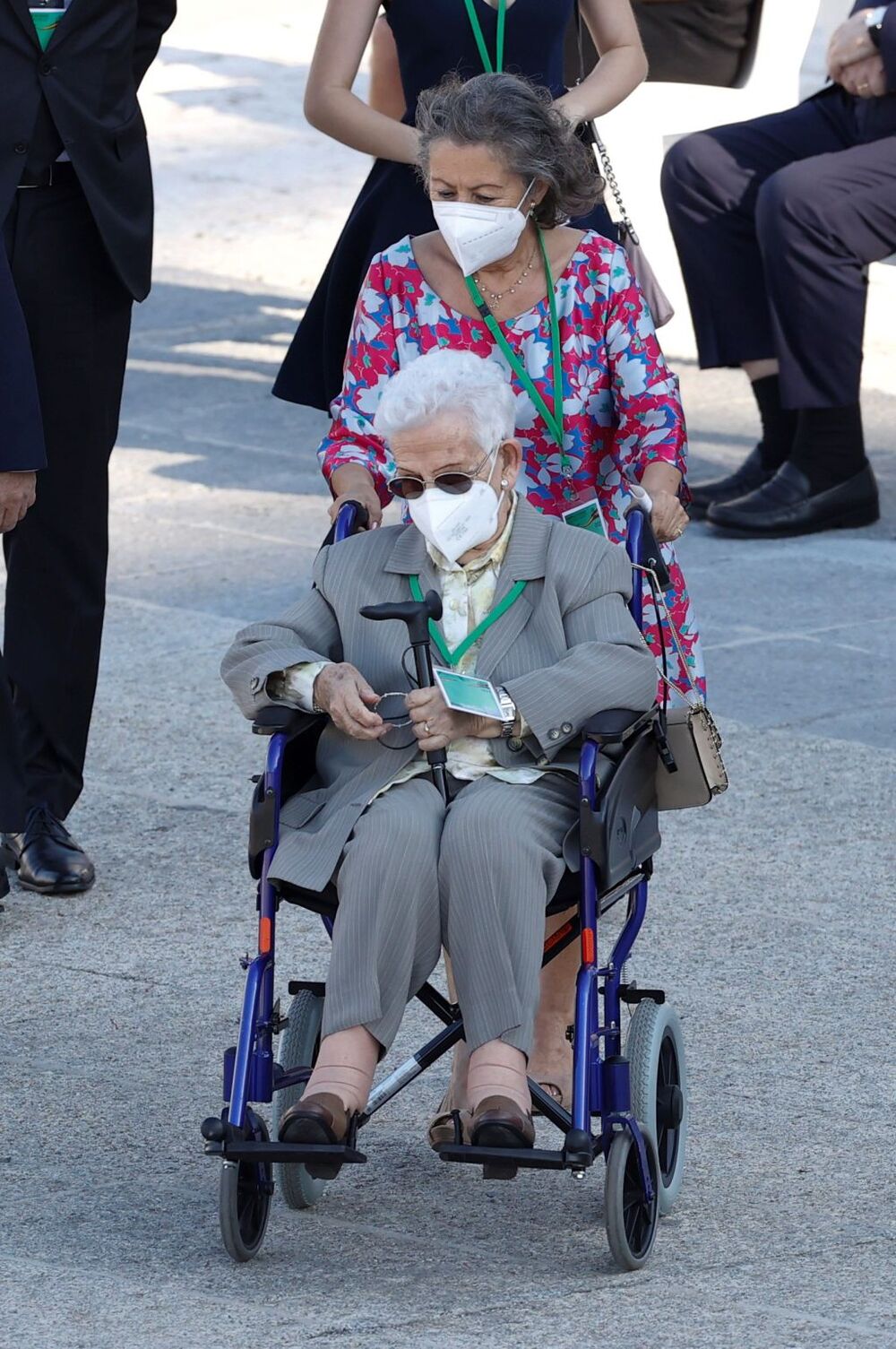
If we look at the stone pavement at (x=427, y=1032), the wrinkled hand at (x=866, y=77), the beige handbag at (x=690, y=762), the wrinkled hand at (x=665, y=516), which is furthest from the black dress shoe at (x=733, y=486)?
the beige handbag at (x=690, y=762)

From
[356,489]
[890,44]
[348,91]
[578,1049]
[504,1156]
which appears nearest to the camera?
[504,1156]

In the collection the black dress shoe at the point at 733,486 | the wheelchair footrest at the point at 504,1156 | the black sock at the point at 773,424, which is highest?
the wheelchair footrest at the point at 504,1156

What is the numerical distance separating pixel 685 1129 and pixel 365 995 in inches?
25.5

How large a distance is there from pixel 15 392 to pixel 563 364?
1.08 m

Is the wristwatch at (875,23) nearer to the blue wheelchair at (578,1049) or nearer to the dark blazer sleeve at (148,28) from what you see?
the dark blazer sleeve at (148,28)

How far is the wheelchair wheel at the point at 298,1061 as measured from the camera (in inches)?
141

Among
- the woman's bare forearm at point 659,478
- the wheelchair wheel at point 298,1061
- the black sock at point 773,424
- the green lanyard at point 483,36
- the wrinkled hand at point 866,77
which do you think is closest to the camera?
the wheelchair wheel at point 298,1061

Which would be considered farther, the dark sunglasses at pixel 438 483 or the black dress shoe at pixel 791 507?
the black dress shoe at pixel 791 507

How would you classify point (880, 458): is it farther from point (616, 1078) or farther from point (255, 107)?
point (255, 107)

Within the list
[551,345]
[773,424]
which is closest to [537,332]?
[551,345]

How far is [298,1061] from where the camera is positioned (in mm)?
3703

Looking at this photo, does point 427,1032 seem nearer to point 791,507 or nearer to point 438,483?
point 438,483

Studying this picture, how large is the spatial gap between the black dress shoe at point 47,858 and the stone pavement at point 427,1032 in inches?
1.9

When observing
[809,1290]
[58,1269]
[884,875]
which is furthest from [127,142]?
[809,1290]
